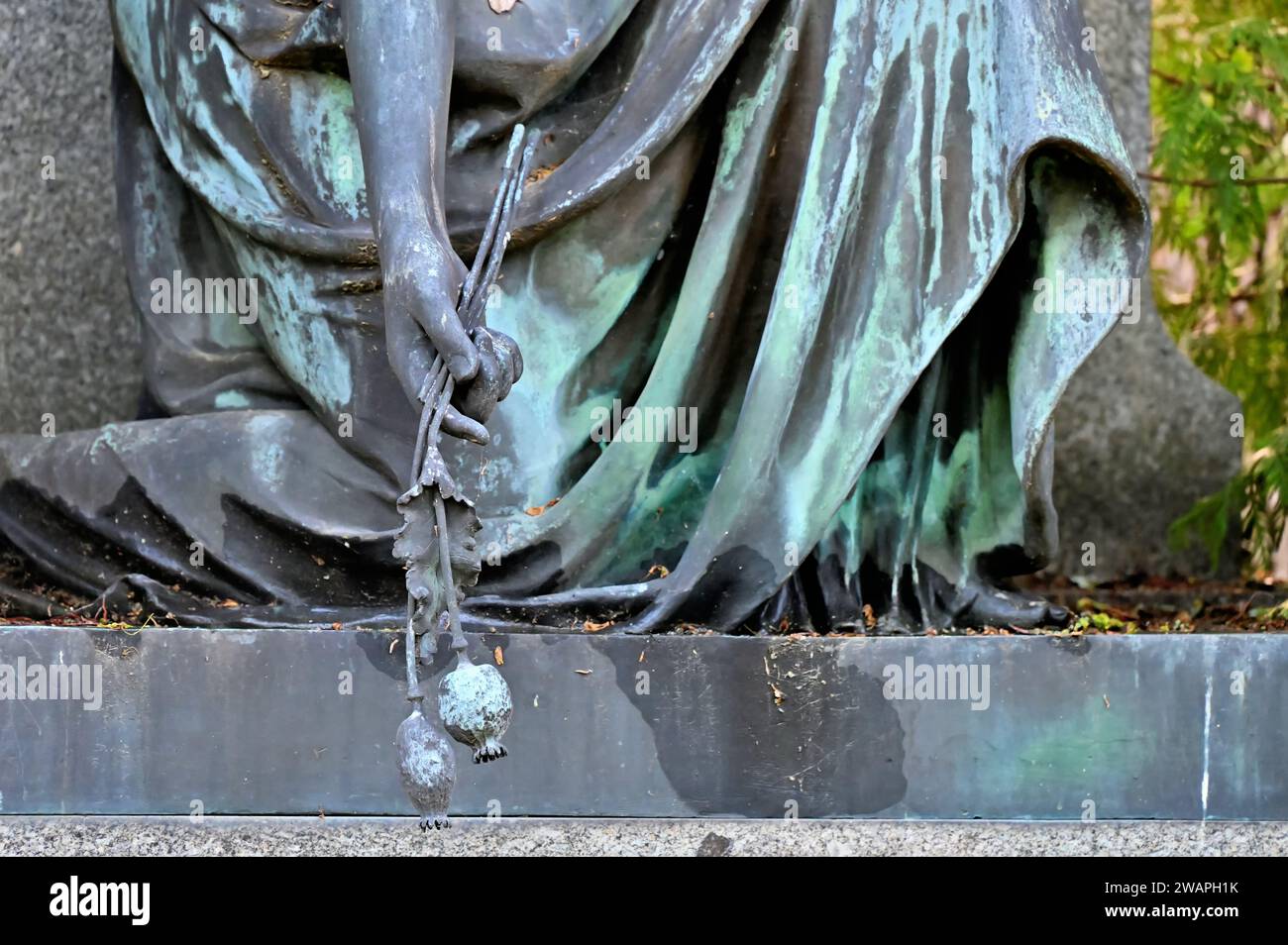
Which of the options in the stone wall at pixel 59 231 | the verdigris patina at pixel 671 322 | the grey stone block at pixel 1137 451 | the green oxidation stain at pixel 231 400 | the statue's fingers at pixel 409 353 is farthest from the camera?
the grey stone block at pixel 1137 451

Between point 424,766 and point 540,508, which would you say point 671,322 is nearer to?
point 540,508

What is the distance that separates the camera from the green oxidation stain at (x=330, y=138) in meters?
4.54

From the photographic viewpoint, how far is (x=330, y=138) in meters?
4.56

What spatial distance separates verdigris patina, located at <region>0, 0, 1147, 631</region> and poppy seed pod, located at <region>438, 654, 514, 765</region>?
950 millimetres

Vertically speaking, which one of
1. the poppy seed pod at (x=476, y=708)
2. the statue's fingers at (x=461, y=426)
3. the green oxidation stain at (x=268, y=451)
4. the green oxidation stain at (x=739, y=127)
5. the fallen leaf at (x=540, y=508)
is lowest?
the poppy seed pod at (x=476, y=708)

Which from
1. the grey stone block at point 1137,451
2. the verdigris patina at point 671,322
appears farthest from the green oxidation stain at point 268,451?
the grey stone block at point 1137,451

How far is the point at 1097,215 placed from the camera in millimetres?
4395

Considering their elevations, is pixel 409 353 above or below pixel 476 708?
above

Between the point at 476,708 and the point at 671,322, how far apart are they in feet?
4.79

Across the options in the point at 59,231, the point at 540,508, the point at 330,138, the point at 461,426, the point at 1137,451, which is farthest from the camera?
the point at 1137,451

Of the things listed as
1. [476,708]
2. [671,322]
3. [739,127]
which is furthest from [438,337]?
[739,127]

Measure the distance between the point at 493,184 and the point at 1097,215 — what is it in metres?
1.08

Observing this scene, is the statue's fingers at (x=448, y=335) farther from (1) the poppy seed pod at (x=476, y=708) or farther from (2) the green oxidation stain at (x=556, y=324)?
(2) the green oxidation stain at (x=556, y=324)
